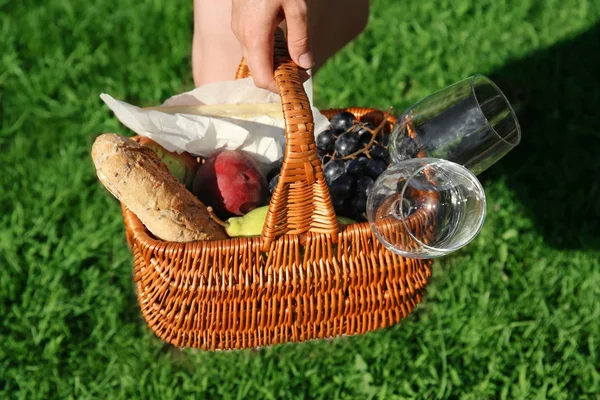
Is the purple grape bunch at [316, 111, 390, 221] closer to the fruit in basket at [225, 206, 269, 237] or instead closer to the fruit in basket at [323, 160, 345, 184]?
the fruit in basket at [323, 160, 345, 184]

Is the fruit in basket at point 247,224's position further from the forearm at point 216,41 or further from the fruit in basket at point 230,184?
the forearm at point 216,41

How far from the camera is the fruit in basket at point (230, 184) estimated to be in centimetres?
170

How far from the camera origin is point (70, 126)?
2.67 meters

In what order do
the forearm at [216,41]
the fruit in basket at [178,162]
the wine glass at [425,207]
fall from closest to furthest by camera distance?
1. the wine glass at [425,207]
2. the fruit in basket at [178,162]
3. the forearm at [216,41]

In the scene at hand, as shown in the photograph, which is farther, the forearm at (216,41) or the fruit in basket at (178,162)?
the forearm at (216,41)

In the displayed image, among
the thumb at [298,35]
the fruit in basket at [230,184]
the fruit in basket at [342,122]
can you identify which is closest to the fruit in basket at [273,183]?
the fruit in basket at [230,184]

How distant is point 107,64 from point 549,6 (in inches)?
89.4

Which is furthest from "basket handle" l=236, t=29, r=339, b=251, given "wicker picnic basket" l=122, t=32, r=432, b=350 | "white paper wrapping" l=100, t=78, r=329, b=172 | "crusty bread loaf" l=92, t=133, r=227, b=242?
"white paper wrapping" l=100, t=78, r=329, b=172

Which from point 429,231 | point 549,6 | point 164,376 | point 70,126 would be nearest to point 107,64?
point 70,126

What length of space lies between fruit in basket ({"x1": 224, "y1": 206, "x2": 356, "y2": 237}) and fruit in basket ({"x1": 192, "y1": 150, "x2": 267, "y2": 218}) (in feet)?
0.21

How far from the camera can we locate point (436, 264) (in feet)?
7.38

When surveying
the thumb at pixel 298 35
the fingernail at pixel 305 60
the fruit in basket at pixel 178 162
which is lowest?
the fruit in basket at pixel 178 162

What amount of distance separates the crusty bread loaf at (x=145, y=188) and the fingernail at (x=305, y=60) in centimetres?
46

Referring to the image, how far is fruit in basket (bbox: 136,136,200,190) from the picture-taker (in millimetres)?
1726
